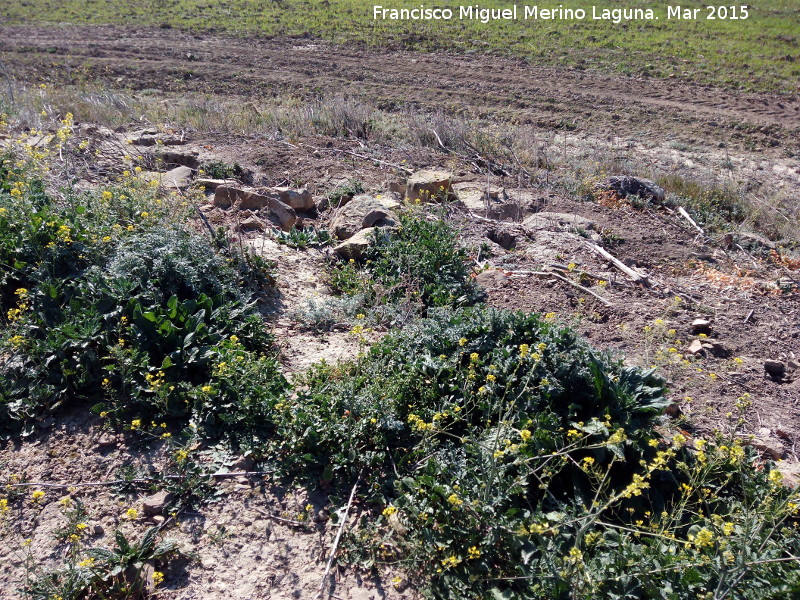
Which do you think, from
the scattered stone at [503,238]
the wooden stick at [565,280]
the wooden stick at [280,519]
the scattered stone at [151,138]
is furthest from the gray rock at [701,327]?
the scattered stone at [151,138]

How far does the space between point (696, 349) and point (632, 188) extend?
3.95m

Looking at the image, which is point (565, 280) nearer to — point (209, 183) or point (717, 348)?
point (717, 348)

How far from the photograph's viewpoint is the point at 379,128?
10.2m

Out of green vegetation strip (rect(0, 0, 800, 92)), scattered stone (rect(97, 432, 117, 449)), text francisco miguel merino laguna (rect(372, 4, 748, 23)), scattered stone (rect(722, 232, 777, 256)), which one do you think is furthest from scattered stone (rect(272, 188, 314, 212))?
text francisco miguel merino laguna (rect(372, 4, 748, 23))

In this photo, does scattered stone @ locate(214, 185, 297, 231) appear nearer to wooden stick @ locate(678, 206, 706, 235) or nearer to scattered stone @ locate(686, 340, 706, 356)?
scattered stone @ locate(686, 340, 706, 356)

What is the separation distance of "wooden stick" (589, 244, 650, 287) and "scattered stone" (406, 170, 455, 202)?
177 cm

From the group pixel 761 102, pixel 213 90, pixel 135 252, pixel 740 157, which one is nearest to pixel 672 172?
pixel 740 157

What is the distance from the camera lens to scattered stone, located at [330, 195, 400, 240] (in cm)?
616

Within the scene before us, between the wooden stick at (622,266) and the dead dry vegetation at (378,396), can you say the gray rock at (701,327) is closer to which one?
the dead dry vegetation at (378,396)

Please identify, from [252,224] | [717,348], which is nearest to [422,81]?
[252,224]

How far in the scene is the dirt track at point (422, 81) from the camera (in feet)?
42.5

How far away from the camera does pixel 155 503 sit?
10.6 feet

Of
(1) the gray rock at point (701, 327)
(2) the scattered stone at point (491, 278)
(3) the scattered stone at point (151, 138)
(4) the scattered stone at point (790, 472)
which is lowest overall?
(4) the scattered stone at point (790, 472)

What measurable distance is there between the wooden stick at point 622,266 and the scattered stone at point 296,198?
3.21 metres
